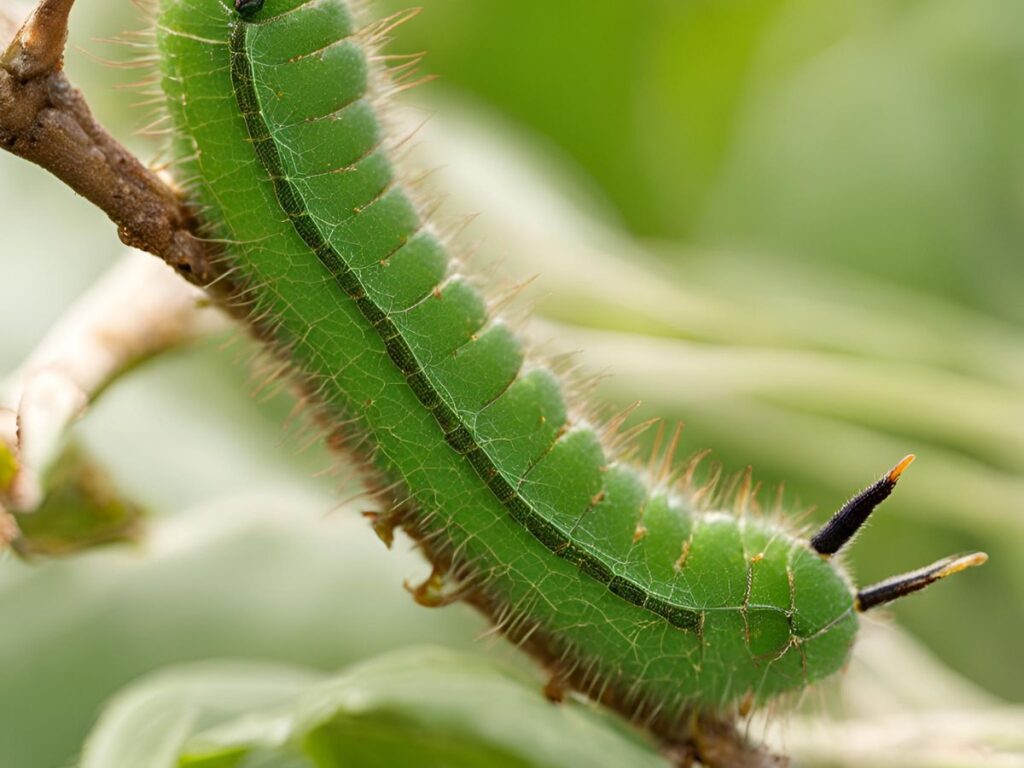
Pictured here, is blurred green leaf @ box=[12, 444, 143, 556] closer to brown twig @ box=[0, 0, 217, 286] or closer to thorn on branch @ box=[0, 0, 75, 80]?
brown twig @ box=[0, 0, 217, 286]

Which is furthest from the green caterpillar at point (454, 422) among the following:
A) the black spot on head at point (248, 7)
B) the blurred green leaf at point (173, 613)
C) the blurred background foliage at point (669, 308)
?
the blurred green leaf at point (173, 613)

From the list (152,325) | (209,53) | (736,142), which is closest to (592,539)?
(209,53)

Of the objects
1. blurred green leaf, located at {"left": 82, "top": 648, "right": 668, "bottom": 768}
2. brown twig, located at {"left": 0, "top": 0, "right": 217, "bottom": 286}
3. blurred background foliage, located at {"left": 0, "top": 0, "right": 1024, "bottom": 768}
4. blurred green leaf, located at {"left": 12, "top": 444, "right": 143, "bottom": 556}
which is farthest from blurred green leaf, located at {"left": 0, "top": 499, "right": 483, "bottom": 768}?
brown twig, located at {"left": 0, "top": 0, "right": 217, "bottom": 286}

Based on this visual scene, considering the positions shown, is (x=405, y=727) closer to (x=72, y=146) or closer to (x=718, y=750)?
(x=718, y=750)

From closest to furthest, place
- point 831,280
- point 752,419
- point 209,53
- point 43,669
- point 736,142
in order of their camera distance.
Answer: point 209,53
point 43,669
point 752,419
point 831,280
point 736,142

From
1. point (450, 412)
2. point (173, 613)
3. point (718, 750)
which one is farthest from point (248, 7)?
point (173, 613)

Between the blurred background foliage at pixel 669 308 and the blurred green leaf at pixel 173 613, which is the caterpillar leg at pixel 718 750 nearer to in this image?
the blurred background foliage at pixel 669 308

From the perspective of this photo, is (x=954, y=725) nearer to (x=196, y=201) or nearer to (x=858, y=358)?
(x=858, y=358)
